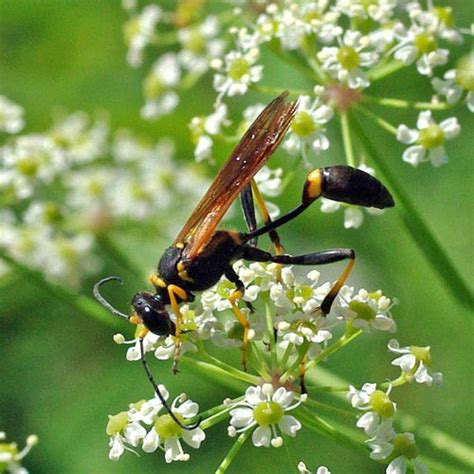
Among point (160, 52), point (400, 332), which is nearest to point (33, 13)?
point (160, 52)

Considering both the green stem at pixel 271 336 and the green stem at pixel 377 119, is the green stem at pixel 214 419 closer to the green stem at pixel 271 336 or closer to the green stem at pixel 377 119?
the green stem at pixel 271 336

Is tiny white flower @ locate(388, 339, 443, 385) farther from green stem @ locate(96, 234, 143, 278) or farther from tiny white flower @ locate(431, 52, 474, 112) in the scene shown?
green stem @ locate(96, 234, 143, 278)

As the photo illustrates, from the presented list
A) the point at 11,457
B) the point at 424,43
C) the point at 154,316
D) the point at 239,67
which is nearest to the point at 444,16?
the point at 424,43

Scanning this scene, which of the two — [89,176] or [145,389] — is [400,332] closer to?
[145,389]

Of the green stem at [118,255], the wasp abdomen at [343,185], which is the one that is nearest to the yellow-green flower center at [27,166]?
the green stem at [118,255]

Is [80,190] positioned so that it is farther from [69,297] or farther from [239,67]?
[239,67]
